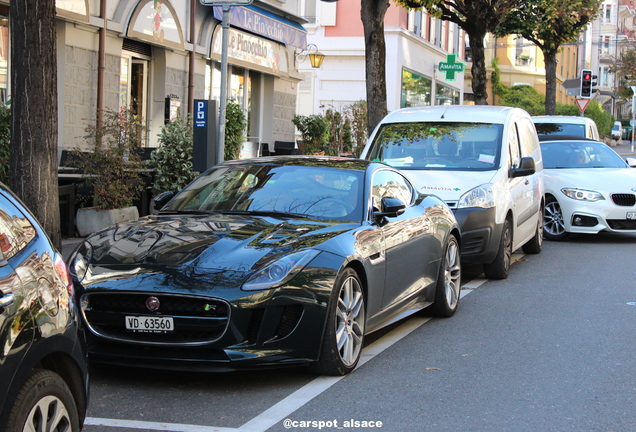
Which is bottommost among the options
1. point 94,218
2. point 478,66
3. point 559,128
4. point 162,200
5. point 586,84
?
point 94,218

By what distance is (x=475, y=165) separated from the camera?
10.3 meters

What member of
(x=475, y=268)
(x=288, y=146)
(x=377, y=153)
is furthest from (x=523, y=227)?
(x=288, y=146)

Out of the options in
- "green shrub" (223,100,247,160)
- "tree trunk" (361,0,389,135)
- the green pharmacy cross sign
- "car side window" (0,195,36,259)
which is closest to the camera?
"car side window" (0,195,36,259)

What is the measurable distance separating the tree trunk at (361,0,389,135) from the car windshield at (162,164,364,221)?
9.47 metres

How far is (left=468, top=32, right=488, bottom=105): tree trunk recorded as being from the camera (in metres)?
24.7

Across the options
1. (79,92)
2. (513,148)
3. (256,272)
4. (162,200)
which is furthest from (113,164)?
(256,272)

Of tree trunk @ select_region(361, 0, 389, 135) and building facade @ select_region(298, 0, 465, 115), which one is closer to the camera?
tree trunk @ select_region(361, 0, 389, 135)

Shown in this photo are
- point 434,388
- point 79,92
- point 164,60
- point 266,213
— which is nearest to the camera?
point 434,388

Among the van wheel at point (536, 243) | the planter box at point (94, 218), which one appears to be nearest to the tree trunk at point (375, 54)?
the van wheel at point (536, 243)

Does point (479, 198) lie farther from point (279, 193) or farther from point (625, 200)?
point (625, 200)

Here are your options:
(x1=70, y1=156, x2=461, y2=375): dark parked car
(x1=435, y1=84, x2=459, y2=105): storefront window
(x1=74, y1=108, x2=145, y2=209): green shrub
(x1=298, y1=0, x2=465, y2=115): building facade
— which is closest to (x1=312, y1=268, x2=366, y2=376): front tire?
(x1=70, y1=156, x2=461, y2=375): dark parked car

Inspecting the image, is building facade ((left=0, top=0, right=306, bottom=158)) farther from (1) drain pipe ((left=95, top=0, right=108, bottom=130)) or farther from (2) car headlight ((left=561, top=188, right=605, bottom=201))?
(2) car headlight ((left=561, top=188, right=605, bottom=201))

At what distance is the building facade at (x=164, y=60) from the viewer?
48.3 ft

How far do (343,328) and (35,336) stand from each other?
264cm
